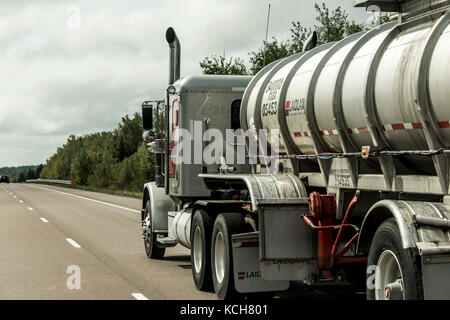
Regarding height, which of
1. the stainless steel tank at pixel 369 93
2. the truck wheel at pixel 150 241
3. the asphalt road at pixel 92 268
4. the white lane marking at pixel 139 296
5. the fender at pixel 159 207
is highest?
the stainless steel tank at pixel 369 93

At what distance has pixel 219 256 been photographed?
31.3ft

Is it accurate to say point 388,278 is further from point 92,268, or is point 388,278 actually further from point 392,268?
point 92,268

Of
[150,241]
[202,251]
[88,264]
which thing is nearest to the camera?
[202,251]

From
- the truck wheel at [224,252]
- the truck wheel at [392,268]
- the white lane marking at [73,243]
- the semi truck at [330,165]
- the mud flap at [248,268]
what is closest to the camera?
the truck wheel at [392,268]

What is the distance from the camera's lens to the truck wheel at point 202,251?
9883mm

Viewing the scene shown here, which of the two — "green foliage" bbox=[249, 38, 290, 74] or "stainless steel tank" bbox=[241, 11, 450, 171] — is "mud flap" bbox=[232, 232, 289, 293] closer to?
"stainless steel tank" bbox=[241, 11, 450, 171]

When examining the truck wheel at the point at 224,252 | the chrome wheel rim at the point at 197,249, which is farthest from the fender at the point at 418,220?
the chrome wheel rim at the point at 197,249

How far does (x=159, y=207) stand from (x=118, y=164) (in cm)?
6936

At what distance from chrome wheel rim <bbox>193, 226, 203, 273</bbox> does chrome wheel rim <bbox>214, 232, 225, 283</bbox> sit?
2.03 ft

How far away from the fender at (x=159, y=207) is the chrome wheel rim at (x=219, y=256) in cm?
399

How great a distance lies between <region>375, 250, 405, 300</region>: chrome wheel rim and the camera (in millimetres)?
5801

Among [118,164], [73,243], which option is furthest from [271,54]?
[118,164]

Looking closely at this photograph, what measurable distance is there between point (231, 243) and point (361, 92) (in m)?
2.87

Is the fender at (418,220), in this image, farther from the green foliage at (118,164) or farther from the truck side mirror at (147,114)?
the green foliage at (118,164)
